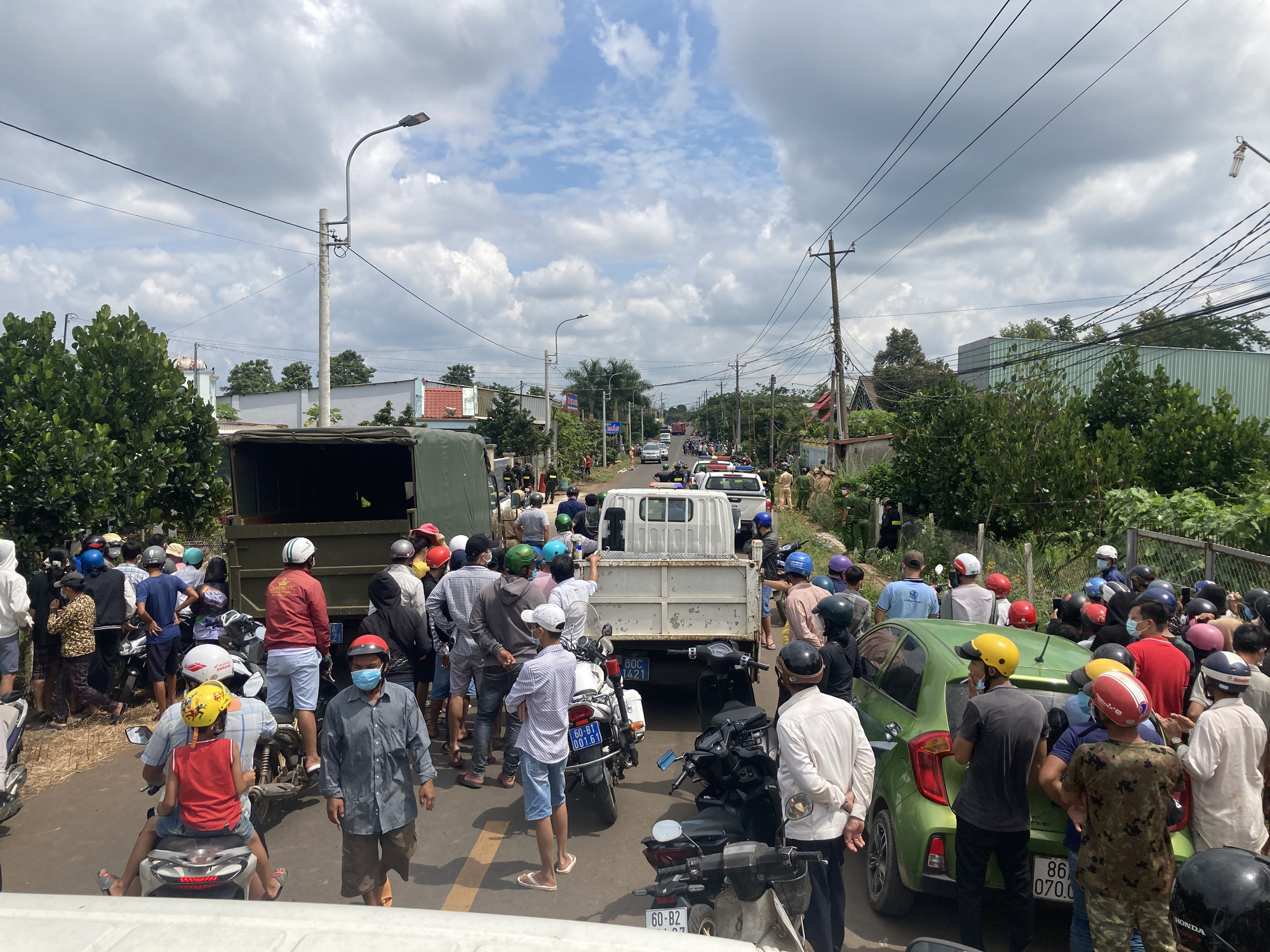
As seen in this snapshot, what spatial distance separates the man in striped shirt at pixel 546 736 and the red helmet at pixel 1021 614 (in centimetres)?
357

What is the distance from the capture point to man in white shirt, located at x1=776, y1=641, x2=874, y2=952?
366 cm

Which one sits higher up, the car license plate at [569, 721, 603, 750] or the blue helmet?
the blue helmet

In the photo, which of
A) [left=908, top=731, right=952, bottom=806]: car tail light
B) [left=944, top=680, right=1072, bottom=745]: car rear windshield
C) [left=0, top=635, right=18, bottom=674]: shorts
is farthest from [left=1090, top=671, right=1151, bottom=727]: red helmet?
[left=0, top=635, right=18, bottom=674]: shorts

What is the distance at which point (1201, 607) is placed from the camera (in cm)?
593

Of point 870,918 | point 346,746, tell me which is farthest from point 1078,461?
point 346,746

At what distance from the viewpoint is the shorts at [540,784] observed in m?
4.80

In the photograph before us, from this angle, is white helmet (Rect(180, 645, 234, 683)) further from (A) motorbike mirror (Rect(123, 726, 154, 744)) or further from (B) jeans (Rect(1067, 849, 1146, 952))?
(B) jeans (Rect(1067, 849, 1146, 952))

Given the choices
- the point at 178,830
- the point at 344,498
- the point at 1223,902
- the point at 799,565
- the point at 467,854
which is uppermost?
the point at 344,498

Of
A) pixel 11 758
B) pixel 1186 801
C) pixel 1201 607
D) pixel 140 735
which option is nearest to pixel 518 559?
pixel 140 735

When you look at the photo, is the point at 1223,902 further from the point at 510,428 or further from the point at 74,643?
the point at 510,428

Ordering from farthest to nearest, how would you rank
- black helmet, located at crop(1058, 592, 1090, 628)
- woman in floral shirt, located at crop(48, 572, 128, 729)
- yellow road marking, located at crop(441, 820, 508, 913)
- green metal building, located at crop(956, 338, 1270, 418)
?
green metal building, located at crop(956, 338, 1270, 418) → woman in floral shirt, located at crop(48, 572, 128, 729) → black helmet, located at crop(1058, 592, 1090, 628) → yellow road marking, located at crop(441, 820, 508, 913)

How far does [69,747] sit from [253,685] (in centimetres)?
284

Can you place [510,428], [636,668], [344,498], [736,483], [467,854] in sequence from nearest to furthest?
[467,854], [636,668], [344,498], [736,483], [510,428]

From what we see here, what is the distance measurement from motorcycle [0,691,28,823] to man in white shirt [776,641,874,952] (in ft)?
15.2
